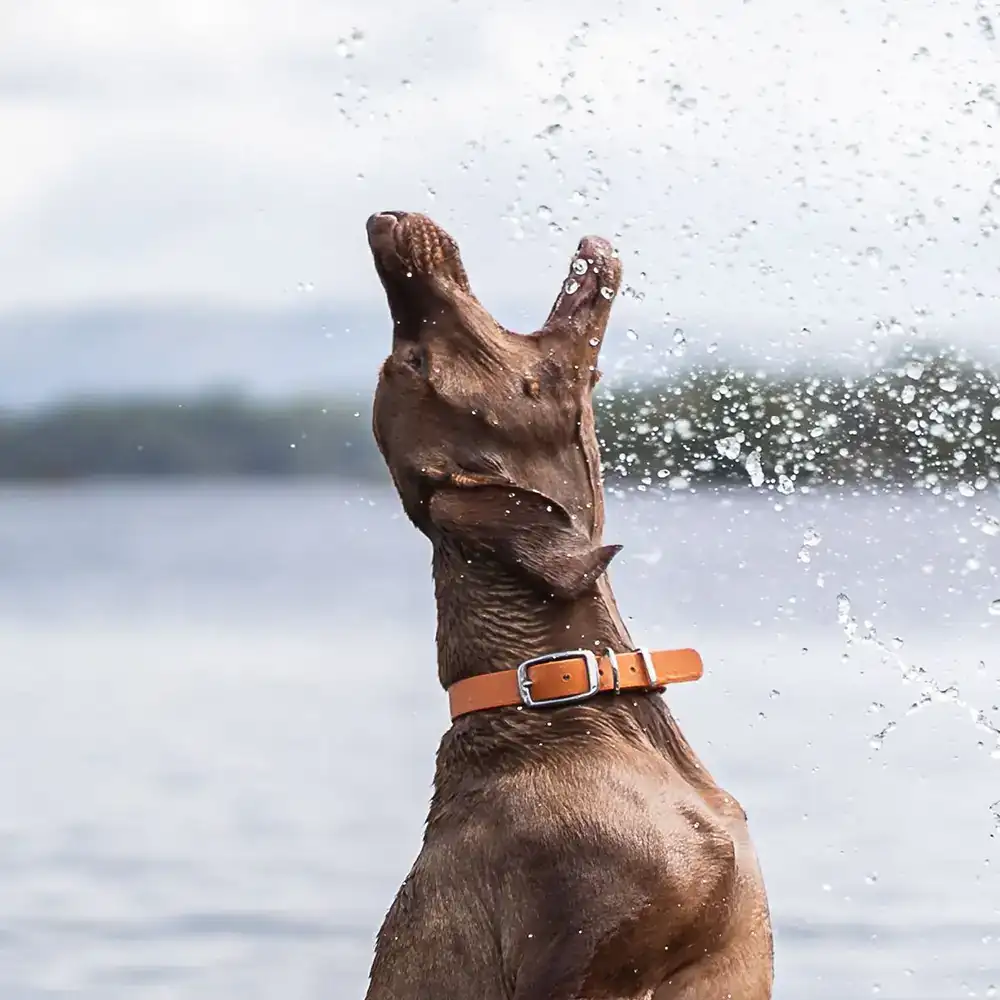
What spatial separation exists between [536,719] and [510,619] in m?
0.20

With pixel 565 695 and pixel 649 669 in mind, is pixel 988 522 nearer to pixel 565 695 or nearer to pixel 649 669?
pixel 649 669

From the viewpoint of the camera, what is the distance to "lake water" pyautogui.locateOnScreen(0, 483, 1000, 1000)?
317 inches

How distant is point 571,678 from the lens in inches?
153

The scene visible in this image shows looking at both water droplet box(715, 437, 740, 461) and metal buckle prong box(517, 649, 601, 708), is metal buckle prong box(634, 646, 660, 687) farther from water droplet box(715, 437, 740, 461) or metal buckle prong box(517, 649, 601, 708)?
water droplet box(715, 437, 740, 461)

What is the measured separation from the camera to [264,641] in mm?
16359

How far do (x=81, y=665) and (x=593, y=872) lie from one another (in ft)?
40.2

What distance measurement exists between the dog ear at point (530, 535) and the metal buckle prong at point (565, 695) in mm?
106

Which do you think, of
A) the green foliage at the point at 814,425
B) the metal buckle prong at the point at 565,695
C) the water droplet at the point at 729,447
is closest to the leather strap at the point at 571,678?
the metal buckle prong at the point at 565,695

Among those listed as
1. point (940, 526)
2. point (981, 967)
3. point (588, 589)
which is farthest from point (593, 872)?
point (940, 526)

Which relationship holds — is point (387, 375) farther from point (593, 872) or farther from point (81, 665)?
point (81, 665)

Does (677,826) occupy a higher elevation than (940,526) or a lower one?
lower

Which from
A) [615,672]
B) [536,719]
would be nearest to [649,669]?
[615,672]

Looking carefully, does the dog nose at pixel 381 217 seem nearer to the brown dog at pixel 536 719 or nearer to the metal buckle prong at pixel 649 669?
the brown dog at pixel 536 719

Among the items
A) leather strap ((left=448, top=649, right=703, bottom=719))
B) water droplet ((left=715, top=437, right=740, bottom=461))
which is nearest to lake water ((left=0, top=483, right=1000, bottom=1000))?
water droplet ((left=715, top=437, right=740, bottom=461))
